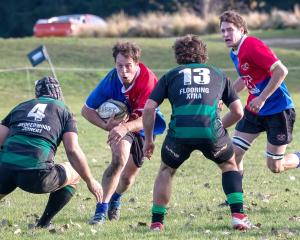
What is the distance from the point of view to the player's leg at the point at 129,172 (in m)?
8.91

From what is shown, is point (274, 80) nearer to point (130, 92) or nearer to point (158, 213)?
point (130, 92)

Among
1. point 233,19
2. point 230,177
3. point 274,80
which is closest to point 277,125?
point 274,80

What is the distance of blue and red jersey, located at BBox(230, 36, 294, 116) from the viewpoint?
892 cm

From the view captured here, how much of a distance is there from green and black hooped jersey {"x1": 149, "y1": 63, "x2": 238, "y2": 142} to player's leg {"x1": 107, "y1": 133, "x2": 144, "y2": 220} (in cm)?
123

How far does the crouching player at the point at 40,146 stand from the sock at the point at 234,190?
117 centimetres

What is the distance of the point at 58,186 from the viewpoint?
7801 mm

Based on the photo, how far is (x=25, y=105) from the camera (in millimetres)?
7855

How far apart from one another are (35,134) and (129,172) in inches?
67.7

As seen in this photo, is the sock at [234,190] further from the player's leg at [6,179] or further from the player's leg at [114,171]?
the player's leg at [6,179]

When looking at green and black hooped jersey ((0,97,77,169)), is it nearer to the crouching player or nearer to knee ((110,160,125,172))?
the crouching player

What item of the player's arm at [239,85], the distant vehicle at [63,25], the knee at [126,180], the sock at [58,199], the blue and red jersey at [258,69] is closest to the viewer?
the sock at [58,199]

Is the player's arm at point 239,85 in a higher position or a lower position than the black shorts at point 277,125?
higher

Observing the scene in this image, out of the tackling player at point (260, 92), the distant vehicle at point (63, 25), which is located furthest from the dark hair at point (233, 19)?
the distant vehicle at point (63, 25)

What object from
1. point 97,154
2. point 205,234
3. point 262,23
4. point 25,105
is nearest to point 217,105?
point 205,234
